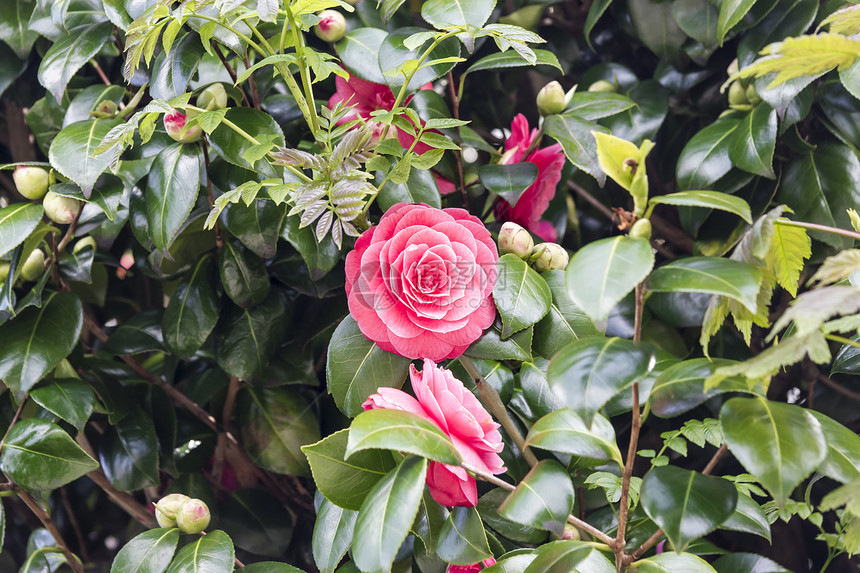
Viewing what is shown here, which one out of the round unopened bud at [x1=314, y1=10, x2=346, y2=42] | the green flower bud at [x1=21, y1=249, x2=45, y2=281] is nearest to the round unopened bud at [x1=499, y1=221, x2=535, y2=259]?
the round unopened bud at [x1=314, y1=10, x2=346, y2=42]

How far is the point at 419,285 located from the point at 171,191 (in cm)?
29

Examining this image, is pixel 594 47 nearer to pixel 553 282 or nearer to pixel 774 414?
pixel 553 282

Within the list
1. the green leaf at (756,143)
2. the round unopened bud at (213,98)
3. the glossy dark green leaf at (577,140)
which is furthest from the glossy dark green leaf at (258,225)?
the green leaf at (756,143)

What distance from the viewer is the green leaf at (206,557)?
2.01 ft

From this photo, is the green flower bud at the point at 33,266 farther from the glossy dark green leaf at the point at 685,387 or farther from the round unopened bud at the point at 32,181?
the glossy dark green leaf at the point at 685,387

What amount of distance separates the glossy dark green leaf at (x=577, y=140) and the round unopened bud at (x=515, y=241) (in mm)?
109

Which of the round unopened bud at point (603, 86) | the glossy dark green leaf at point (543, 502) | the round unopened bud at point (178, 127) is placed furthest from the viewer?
the round unopened bud at point (603, 86)

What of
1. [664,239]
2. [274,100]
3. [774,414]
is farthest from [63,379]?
[664,239]

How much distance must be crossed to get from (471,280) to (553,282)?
0.10m

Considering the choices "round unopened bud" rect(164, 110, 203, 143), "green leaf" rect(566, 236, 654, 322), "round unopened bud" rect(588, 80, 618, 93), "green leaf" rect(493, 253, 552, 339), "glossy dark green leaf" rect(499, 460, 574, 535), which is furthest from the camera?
"round unopened bud" rect(588, 80, 618, 93)

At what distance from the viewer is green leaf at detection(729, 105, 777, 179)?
0.77 m

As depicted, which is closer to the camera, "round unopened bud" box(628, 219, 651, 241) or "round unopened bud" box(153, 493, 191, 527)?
"round unopened bud" box(628, 219, 651, 241)

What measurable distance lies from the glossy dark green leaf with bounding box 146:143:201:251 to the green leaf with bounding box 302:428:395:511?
0.28 metres

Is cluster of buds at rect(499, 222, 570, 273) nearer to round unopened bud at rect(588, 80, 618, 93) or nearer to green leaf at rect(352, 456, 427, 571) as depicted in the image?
green leaf at rect(352, 456, 427, 571)
